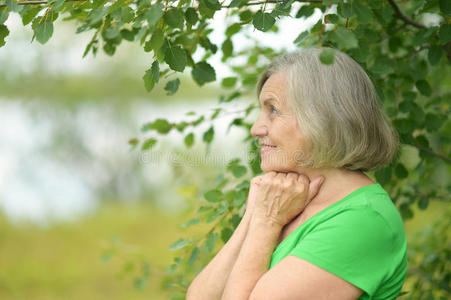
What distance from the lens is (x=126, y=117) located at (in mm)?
12188

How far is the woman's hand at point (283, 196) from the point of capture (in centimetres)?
183

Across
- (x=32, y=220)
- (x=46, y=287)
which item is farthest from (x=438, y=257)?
(x=32, y=220)

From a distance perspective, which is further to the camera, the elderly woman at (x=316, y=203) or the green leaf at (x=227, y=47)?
the green leaf at (x=227, y=47)

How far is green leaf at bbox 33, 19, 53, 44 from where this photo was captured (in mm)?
1723

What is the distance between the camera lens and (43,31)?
68.2 inches

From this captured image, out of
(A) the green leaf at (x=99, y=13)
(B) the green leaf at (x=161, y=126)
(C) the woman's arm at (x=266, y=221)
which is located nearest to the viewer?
(A) the green leaf at (x=99, y=13)

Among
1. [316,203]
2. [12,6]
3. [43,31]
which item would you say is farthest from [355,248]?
[12,6]

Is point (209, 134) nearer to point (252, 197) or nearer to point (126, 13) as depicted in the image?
point (252, 197)

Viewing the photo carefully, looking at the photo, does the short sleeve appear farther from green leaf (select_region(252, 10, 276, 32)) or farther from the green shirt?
green leaf (select_region(252, 10, 276, 32))

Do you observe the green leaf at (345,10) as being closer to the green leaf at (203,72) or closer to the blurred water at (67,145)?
the green leaf at (203,72)

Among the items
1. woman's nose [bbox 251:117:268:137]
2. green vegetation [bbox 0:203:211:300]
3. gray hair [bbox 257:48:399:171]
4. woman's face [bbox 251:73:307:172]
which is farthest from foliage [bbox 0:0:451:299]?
green vegetation [bbox 0:203:211:300]

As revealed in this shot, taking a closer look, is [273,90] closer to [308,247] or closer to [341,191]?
[341,191]

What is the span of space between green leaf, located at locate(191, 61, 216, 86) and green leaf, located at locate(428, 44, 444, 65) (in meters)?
1.10

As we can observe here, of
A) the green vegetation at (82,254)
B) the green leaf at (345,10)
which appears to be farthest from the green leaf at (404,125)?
the green vegetation at (82,254)
